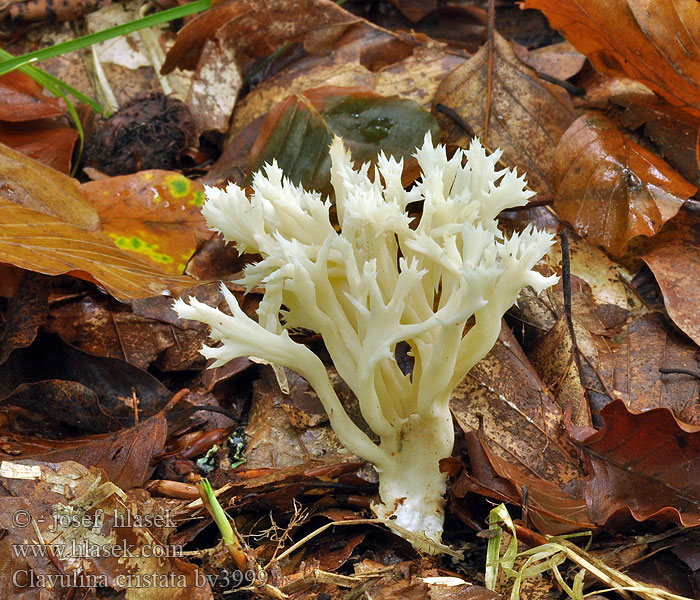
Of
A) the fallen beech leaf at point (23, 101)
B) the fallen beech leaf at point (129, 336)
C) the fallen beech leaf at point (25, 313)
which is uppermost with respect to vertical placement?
the fallen beech leaf at point (23, 101)

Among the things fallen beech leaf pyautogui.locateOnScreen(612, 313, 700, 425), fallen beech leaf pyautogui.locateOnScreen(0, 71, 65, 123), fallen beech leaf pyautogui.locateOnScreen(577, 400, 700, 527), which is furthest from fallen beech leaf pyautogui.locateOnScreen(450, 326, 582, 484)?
fallen beech leaf pyautogui.locateOnScreen(0, 71, 65, 123)

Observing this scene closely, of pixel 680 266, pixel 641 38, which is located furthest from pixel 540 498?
pixel 641 38

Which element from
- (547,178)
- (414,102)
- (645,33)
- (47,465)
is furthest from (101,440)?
(645,33)

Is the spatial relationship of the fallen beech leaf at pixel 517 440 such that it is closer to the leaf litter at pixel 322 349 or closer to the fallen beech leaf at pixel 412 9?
the leaf litter at pixel 322 349

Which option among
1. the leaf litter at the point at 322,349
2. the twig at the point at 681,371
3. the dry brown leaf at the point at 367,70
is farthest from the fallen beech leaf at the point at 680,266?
the dry brown leaf at the point at 367,70

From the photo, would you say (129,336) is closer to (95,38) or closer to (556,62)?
(95,38)

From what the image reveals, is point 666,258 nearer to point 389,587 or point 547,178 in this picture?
point 547,178
